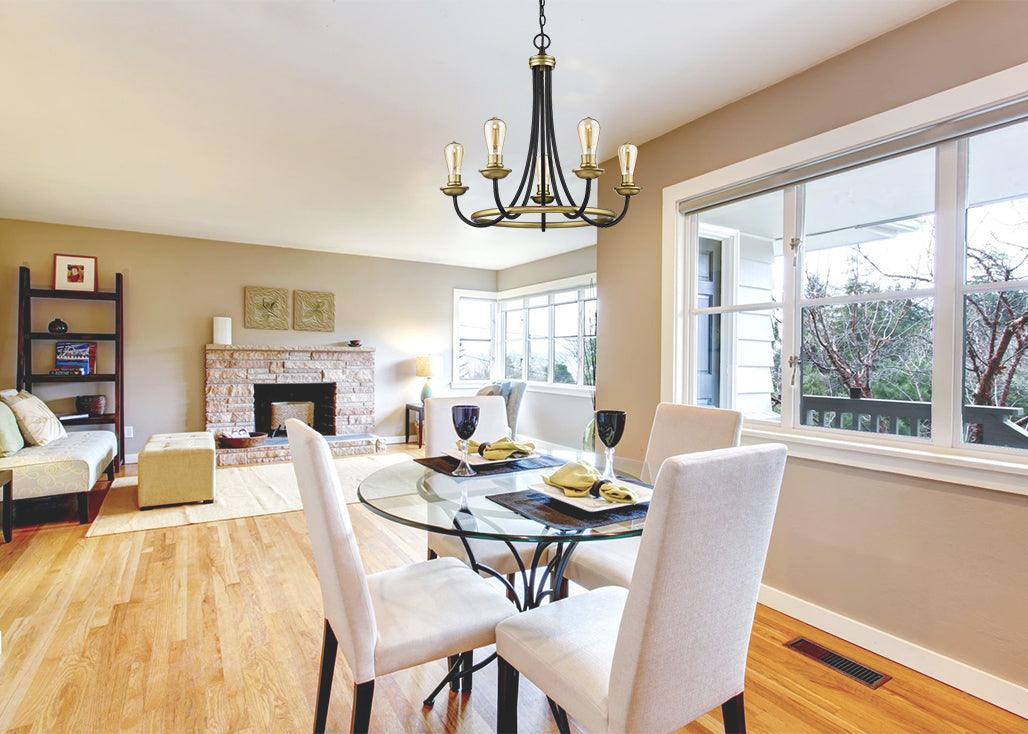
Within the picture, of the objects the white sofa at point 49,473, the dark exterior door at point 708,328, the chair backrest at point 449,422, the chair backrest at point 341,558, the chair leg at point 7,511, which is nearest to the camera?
the chair backrest at point 341,558

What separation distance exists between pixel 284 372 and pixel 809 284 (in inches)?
221

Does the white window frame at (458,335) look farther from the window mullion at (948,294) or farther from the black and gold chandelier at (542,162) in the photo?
the window mullion at (948,294)

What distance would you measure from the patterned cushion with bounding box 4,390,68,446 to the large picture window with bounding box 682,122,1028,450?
4.71m

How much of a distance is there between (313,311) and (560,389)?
10.4ft

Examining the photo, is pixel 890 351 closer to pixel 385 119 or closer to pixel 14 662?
pixel 385 119

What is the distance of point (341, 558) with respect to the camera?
4.23ft

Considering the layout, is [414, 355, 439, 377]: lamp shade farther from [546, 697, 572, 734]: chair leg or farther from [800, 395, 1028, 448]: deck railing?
[546, 697, 572, 734]: chair leg

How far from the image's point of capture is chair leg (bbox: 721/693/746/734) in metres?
1.30

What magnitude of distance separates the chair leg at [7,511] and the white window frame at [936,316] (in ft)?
14.3

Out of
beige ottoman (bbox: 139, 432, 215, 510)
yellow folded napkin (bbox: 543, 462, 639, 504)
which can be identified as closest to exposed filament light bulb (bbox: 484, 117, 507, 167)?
yellow folded napkin (bbox: 543, 462, 639, 504)

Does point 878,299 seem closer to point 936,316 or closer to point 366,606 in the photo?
point 936,316

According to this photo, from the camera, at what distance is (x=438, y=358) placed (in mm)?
7168

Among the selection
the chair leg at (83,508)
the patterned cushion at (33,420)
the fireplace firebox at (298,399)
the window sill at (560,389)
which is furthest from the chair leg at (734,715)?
the fireplace firebox at (298,399)

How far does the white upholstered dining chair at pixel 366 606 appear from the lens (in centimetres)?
129
